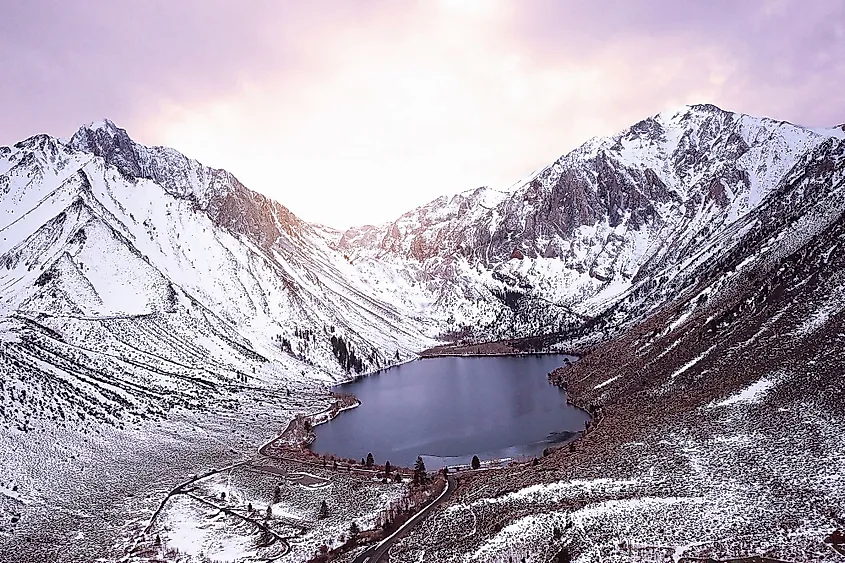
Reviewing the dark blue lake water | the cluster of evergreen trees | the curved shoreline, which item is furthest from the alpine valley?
the dark blue lake water

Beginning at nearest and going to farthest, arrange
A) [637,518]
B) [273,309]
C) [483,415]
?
[637,518], [483,415], [273,309]

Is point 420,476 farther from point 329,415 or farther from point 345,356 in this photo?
point 345,356

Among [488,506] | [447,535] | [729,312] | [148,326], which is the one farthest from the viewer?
[148,326]

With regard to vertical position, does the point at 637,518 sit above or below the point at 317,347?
below

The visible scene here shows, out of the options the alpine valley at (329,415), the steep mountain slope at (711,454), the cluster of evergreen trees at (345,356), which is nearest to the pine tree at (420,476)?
the alpine valley at (329,415)

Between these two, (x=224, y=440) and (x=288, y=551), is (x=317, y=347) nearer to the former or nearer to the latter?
(x=224, y=440)

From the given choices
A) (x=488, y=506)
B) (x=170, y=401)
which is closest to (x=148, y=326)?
(x=170, y=401)
